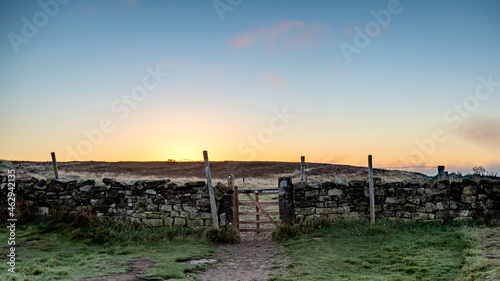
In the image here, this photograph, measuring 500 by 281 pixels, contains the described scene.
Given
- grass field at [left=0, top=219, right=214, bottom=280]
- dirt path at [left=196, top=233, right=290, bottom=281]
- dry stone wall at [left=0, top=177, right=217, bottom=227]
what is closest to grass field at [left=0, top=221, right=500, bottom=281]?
grass field at [left=0, top=219, right=214, bottom=280]

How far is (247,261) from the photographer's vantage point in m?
10.8

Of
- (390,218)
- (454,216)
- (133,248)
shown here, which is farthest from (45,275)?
(454,216)

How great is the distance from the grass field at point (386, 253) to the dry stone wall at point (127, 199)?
310 centimetres

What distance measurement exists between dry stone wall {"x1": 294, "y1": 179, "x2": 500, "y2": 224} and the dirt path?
1.91m

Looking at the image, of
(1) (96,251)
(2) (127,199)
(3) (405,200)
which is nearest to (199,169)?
(2) (127,199)

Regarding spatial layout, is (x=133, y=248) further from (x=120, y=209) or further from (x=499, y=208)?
(x=499, y=208)

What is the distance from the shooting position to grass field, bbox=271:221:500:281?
28.1ft

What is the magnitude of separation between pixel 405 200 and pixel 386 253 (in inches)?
143

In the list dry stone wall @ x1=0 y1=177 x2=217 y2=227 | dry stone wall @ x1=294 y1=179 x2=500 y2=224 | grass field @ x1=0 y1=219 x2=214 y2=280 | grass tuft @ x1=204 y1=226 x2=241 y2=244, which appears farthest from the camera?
dry stone wall @ x1=0 y1=177 x2=217 y2=227

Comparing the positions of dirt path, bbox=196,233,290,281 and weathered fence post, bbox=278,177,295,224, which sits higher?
weathered fence post, bbox=278,177,295,224

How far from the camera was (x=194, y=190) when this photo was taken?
13656 millimetres

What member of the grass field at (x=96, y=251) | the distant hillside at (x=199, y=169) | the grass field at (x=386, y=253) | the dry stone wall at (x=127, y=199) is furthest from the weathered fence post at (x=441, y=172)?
the distant hillside at (x=199, y=169)

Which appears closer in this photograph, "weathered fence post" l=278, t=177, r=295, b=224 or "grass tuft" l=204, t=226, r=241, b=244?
"grass tuft" l=204, t=226, r=241, b=244

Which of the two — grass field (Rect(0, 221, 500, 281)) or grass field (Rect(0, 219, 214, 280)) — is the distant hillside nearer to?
grass field (Rect(0, 221, 500, 281))
